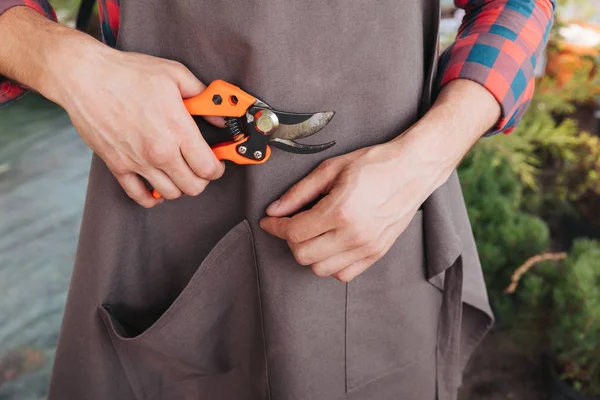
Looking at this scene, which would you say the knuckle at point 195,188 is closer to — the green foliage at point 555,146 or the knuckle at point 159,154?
the knuckle at point 159,154

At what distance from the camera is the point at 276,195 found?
803 mm

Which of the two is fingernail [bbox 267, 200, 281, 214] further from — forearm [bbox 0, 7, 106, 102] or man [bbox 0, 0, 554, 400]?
forearm [bbox 0, 7, 106, 102]

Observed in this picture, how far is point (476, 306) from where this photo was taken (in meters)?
1.08

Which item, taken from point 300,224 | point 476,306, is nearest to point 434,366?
point 476,306

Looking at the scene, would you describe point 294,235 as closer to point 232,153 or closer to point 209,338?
point 232,153

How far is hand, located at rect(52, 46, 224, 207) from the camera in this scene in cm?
69

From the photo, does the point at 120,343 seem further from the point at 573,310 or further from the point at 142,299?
the point at 573,310

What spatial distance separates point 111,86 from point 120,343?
1.48 feet

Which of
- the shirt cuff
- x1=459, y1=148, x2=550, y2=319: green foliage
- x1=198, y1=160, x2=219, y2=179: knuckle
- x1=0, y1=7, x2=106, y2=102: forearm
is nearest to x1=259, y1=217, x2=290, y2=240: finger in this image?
x1=198, y1=160, x2=219, y2=179: knuckle

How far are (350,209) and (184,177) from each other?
0.23m

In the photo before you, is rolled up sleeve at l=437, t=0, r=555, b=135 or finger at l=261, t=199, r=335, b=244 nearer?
finger at l=261, t=199, r=335, b=244

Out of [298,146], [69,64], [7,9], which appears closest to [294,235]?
[298,146]

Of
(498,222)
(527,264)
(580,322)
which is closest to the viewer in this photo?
(580,322)

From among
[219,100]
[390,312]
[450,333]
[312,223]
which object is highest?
[219,100]
